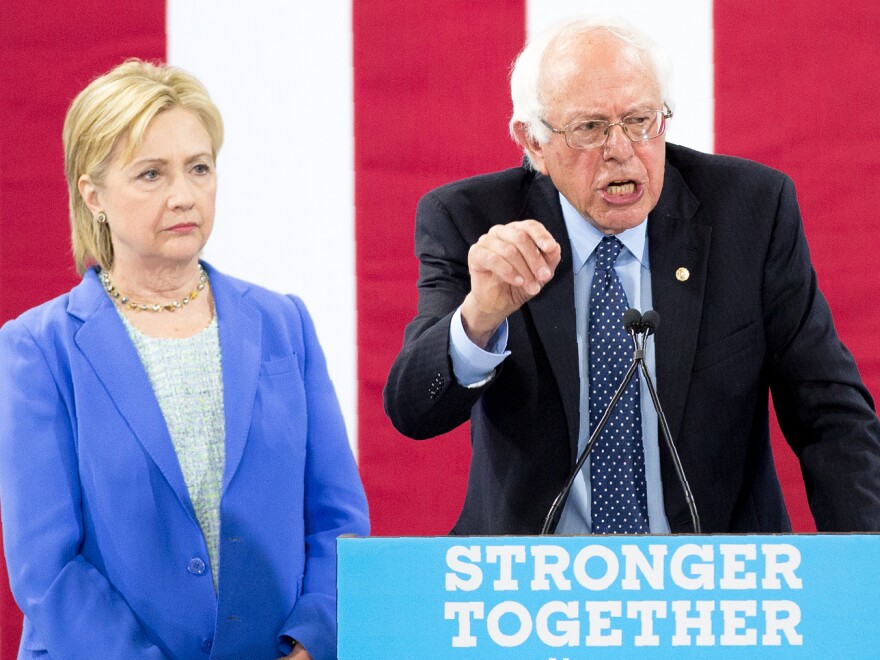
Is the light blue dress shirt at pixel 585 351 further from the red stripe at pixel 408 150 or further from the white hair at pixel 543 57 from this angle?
the red stripe at pixel 408 150

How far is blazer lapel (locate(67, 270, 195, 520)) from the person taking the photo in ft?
5.55

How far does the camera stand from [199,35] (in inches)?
93.8

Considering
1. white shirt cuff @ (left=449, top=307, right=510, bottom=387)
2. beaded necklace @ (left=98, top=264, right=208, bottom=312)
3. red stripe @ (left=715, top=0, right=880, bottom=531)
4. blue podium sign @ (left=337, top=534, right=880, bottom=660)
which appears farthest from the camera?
red stripe @ (left=715, top=0, right=880, bottom=531)

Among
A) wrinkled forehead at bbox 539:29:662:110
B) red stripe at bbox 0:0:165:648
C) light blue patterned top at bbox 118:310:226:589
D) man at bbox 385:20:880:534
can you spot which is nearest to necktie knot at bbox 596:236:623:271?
man at bbox 385:20:880:534

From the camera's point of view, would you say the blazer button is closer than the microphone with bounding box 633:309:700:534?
No

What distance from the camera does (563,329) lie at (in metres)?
1.67

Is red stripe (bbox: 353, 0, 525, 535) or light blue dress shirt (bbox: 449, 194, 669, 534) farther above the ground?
red stripe (bbox: 353, 0, 525, 535)

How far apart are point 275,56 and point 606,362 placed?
110cm

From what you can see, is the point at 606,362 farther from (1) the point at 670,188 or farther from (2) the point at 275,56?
(2) the point at 275,56

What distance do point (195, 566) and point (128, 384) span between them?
0.93 ft

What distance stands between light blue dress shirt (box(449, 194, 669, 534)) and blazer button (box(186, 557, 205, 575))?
1.64 ft

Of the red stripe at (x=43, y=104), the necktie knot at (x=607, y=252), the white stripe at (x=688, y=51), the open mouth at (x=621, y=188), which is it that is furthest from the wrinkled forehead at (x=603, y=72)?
the red stripe at (x=43, y=104)

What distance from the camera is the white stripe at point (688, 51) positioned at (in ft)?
7.60

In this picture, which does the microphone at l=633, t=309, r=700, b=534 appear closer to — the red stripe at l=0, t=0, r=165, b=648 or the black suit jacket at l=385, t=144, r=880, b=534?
the black suit jacket at l=385, t=144, r=880, b=534
